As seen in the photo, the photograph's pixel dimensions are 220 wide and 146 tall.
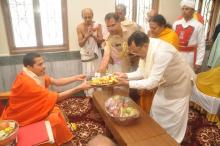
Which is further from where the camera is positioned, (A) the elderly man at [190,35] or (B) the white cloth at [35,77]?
(A) the elderly man at [190,35]

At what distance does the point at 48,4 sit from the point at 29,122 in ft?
6.83

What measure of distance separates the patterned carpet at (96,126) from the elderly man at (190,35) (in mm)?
829

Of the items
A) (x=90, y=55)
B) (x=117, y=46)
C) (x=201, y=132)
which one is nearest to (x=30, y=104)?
(x=117, y=46)

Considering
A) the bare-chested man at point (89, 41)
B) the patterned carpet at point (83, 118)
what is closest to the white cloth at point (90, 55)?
the bare-chested man at point (89, 41)

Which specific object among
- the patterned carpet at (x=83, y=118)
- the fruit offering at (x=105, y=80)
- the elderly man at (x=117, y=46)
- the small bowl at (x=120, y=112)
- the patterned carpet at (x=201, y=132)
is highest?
the elderly man at (x=117, y=46)

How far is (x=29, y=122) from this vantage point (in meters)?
2.19

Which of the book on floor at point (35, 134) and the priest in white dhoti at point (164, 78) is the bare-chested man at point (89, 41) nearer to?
the priest in white dhoti at point (164, 78)

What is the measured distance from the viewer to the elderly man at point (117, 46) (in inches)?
105

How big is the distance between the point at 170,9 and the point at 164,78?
7.71 ft

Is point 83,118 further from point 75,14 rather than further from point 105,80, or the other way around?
point 75,14

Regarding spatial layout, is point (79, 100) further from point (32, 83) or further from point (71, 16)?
point (32, 83)

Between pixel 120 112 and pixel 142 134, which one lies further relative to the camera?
pixel 120 112

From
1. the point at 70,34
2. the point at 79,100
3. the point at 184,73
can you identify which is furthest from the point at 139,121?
the point at 70,34

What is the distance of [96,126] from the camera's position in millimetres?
2969
